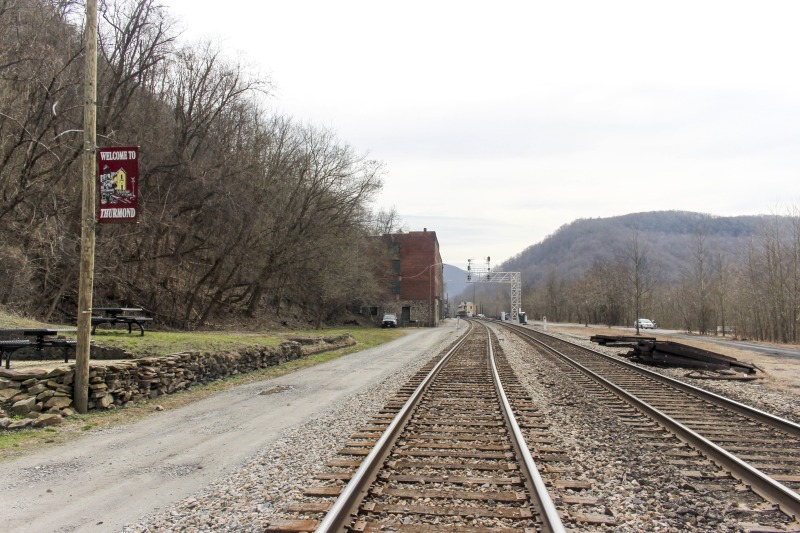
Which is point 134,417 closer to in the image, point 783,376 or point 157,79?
point 783,376

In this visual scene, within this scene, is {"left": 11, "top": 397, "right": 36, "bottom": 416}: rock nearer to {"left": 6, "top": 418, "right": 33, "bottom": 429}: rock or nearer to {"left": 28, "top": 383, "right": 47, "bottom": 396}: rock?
{"left": 28, "top": 383, "right": 47, "bottom": 396}: rock

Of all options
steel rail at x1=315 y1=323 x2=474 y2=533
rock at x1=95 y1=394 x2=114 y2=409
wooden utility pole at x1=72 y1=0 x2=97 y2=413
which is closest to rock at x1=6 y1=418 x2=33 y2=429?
wooden utility pole at x1=72 y1=0 x2=97 y2=413

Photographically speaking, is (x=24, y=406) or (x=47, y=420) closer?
(x=47, y=420)

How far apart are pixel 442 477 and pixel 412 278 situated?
6850cm

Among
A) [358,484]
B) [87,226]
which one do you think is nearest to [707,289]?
[87,226]

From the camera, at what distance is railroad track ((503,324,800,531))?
217 inches

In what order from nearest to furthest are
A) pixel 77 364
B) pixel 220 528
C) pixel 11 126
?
pixel 220 528
pixel 77 364
pixel 11 126

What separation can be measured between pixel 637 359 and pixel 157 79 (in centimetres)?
2588

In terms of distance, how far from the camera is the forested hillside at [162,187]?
18.0m

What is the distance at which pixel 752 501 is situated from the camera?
5.09 meters

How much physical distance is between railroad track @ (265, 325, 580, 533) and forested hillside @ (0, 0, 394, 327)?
8.24 meters

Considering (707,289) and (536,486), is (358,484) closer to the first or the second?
(536,486)

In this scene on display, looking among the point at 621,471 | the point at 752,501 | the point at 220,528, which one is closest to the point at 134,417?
the point at 220,528

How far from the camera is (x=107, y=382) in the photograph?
33.1 ft
